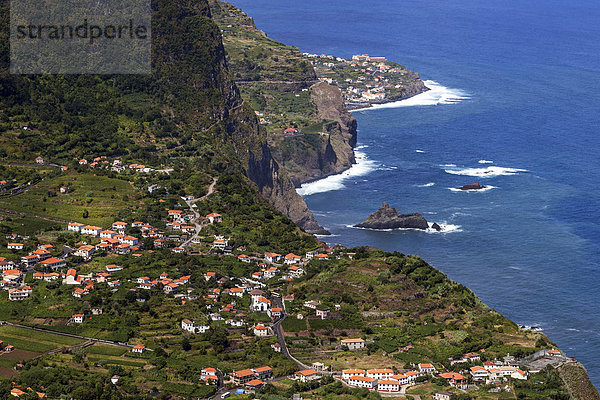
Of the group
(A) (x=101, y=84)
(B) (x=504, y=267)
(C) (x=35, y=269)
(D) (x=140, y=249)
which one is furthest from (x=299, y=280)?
(A) (x=101, y=84)

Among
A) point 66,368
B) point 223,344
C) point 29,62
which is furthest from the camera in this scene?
point 29,62

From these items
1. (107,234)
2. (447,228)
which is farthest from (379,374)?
(447,228)

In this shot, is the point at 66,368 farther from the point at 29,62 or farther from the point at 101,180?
the point at 29,62

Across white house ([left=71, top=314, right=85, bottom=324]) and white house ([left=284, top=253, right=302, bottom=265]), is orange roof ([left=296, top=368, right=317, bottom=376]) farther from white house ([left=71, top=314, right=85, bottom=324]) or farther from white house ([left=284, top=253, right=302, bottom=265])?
white house ([left=284, top=253, right=302, bottom=265])

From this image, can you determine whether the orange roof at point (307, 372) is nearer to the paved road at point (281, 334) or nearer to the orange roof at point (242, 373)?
the paved road at point (281, 334)

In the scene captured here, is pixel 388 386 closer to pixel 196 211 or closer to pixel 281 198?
pixel 196 211

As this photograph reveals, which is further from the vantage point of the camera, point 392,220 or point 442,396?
point 392,220

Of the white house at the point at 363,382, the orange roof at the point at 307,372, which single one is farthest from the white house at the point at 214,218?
the white house at the point at 363,382

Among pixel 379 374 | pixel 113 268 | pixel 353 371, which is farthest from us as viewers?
pixel 113 268

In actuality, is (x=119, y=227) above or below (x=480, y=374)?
above
